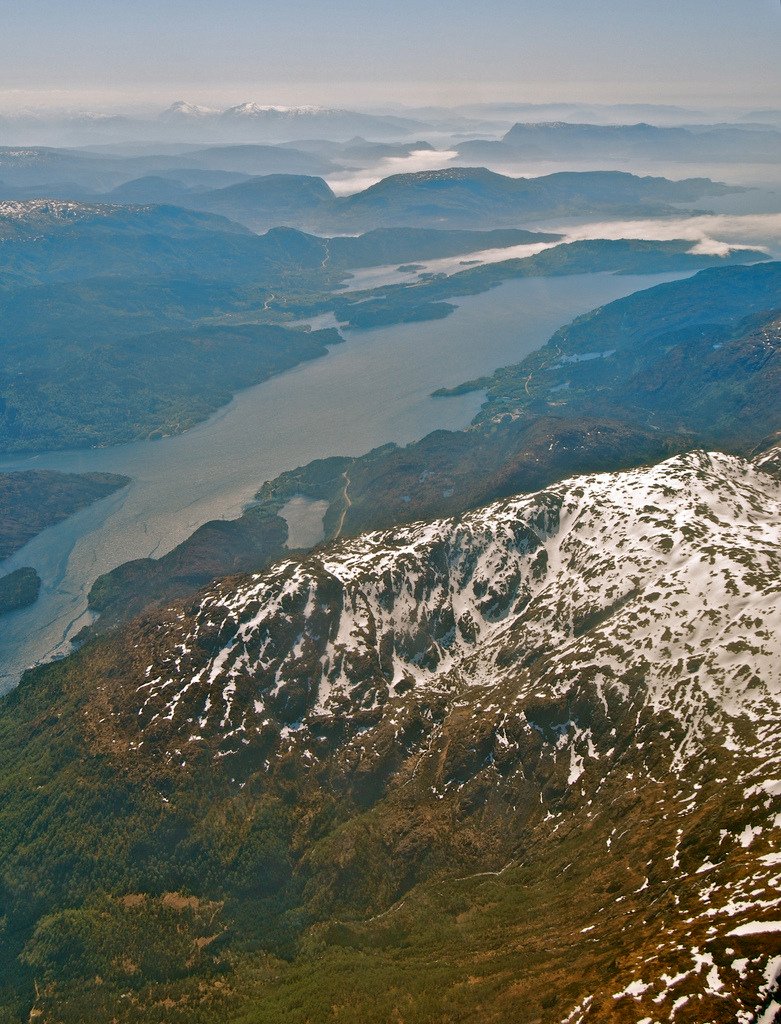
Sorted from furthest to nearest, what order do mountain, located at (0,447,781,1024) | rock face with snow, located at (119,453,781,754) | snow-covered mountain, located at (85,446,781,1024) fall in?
rock face with snow, located at (119,453,781,754) < snow-covered mountain, located at (85,446,781,1024) < mountain, located at (0,447,781,1024)

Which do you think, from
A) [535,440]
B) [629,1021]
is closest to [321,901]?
[629,1021]

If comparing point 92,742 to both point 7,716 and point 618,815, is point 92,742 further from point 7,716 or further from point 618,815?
point 618,815

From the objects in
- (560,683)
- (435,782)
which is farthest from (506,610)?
(435,782)

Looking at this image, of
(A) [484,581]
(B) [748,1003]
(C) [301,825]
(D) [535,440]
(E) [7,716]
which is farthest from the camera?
(D) [535,440]

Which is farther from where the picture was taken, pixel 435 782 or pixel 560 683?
pixel 435 782

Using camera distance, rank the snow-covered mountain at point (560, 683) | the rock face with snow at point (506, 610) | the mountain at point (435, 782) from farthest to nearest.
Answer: the rock face with snow at point (506, 610) < the snow-covered mountain at point (560, 683) < the mountain at point (435, 782)

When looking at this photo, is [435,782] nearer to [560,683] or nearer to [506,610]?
[560,683]

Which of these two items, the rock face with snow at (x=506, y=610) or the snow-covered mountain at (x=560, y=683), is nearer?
the snow-covered mountain at (x=560, y=683)

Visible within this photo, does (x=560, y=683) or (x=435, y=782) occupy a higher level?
(x=560, y=683)
